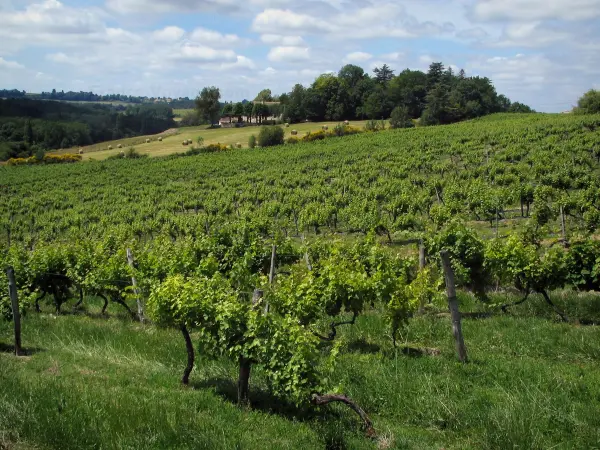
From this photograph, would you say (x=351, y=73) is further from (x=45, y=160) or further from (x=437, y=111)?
(x=45, y=160)

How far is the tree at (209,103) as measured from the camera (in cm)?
10112

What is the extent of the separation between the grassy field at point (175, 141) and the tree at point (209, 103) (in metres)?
7.37

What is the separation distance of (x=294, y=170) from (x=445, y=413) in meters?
38.6

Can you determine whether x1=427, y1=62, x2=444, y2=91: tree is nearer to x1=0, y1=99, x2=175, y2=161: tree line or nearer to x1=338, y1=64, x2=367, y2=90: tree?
x1=338, y1=64, x2=367, y2=90: tree

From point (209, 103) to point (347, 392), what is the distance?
9931 cm

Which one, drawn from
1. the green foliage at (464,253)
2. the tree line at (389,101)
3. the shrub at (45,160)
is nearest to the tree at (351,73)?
the tree line at (389,101)

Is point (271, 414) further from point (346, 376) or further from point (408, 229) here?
point (408, 229)

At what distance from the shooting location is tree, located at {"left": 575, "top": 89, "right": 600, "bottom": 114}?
201ft

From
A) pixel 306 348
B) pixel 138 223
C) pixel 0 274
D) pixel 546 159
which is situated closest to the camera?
pixel 306 348

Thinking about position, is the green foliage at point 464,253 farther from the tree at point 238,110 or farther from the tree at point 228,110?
the tree at point 228,110

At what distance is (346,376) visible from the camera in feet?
27.1

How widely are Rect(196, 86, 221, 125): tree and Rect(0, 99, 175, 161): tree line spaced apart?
10.0 metres

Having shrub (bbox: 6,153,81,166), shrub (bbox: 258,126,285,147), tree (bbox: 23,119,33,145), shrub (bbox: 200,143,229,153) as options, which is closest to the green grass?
shrub (bbox: 200,143,229,153)

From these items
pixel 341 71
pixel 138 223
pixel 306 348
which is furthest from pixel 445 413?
pixel 341 71
